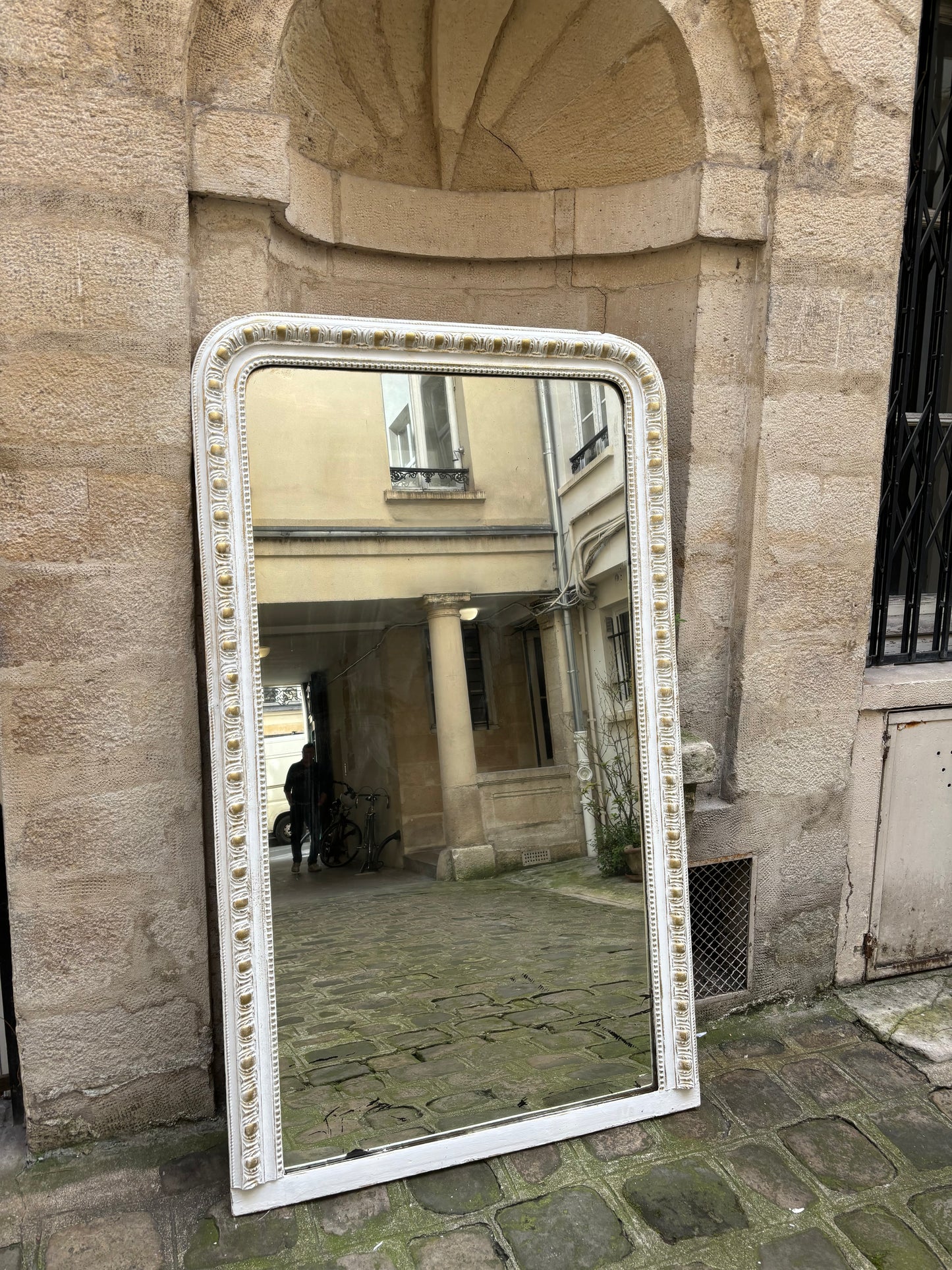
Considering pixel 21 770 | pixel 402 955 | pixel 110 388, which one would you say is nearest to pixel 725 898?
pixel 402 955

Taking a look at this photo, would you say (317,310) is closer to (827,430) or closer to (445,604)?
(445,604)

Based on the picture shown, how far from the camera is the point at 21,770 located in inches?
85.0

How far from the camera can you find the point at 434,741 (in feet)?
6.93

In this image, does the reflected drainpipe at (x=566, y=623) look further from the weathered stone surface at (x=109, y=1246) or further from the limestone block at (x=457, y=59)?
the weathered stone surface at (x=109, y=1246)

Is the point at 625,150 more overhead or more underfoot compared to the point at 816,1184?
more overhead

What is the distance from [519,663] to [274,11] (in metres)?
1.61

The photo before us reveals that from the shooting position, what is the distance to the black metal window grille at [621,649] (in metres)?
2.36

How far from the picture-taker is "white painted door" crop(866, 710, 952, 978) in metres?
3.06

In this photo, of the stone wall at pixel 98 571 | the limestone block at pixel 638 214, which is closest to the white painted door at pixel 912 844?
the limestone block at pixel 638 214

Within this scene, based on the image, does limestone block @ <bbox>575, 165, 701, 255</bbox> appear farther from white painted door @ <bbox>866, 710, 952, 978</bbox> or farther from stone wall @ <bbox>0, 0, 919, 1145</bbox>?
white painted door @ <bbox>866, 710, 952, 978</bbox>

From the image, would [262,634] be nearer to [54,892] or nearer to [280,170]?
[54,892]

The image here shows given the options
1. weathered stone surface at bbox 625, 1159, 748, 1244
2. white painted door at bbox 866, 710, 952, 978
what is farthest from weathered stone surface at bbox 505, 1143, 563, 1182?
white painted door at bbox 866, 710, 952, 978

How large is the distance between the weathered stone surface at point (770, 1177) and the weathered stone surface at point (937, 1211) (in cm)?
23

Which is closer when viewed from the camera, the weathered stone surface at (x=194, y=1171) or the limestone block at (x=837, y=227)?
the weathered stone surface at (x=194, y=1171)
